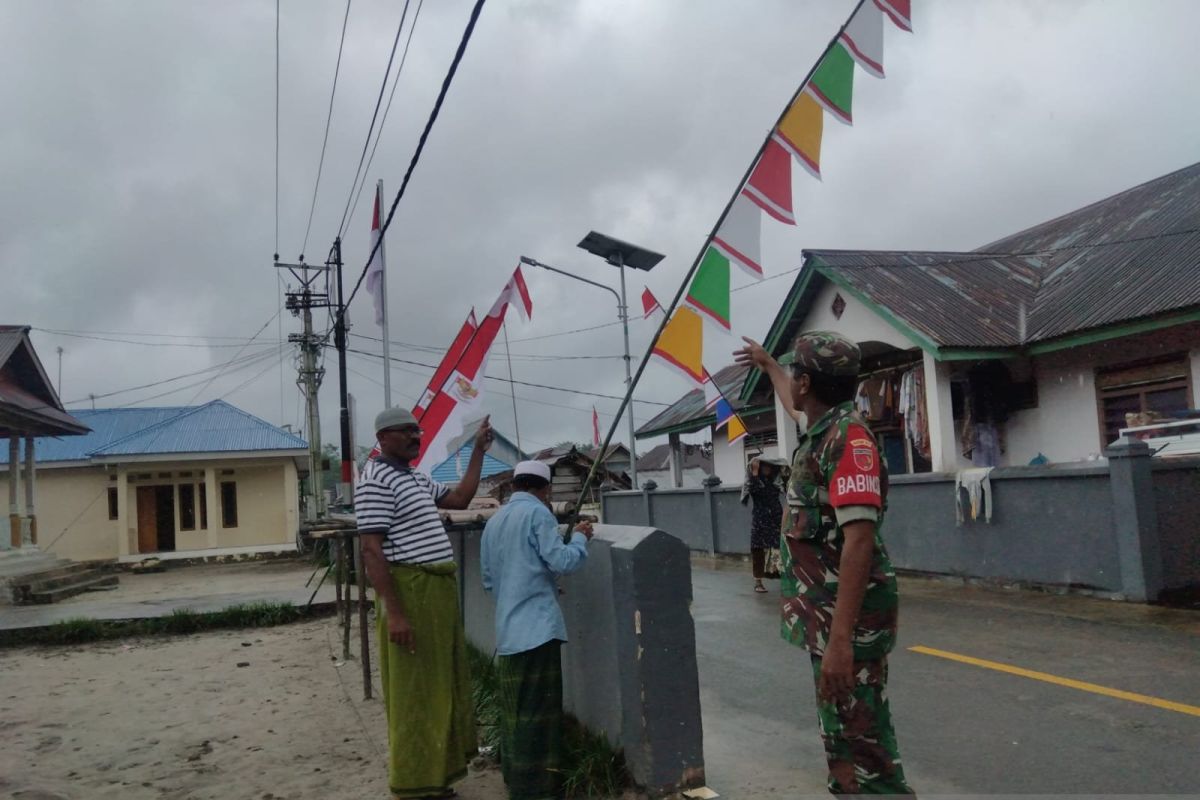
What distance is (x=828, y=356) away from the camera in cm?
291

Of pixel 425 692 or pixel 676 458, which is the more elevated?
pixel 676 458

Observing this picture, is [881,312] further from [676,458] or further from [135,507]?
[135,507]

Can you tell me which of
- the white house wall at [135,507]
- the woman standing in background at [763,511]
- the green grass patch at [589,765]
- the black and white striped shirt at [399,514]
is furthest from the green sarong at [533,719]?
the white house wall at [135,507]

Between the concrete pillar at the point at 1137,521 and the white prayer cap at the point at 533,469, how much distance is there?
259 inches

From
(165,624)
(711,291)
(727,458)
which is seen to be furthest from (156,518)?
(711,291)

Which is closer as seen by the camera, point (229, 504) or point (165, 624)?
point (165, 624)

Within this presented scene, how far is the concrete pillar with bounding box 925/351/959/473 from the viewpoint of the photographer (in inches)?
494

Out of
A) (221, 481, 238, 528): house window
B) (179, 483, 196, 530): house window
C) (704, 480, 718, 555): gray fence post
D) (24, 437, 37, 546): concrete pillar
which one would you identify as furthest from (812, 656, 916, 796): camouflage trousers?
(179, 483, 196, 530): house window

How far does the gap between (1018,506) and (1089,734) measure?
5.45 meters

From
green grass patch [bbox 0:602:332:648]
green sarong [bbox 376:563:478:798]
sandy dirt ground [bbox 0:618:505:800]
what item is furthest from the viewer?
green grass patch [bbox 0:602:332:648]

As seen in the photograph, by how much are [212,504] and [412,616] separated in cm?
2552

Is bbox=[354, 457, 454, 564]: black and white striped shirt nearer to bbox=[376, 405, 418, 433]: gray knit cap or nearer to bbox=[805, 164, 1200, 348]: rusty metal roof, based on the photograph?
bbox=[376, 405, 418, 433]: gray knit cap

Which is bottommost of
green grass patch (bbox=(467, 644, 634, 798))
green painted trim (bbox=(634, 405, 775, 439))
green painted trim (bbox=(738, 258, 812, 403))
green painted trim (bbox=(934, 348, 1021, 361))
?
green grass patch (bbox=(467, 644, 634, 798))

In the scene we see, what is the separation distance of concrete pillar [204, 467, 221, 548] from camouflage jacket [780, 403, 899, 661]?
89.2ft
